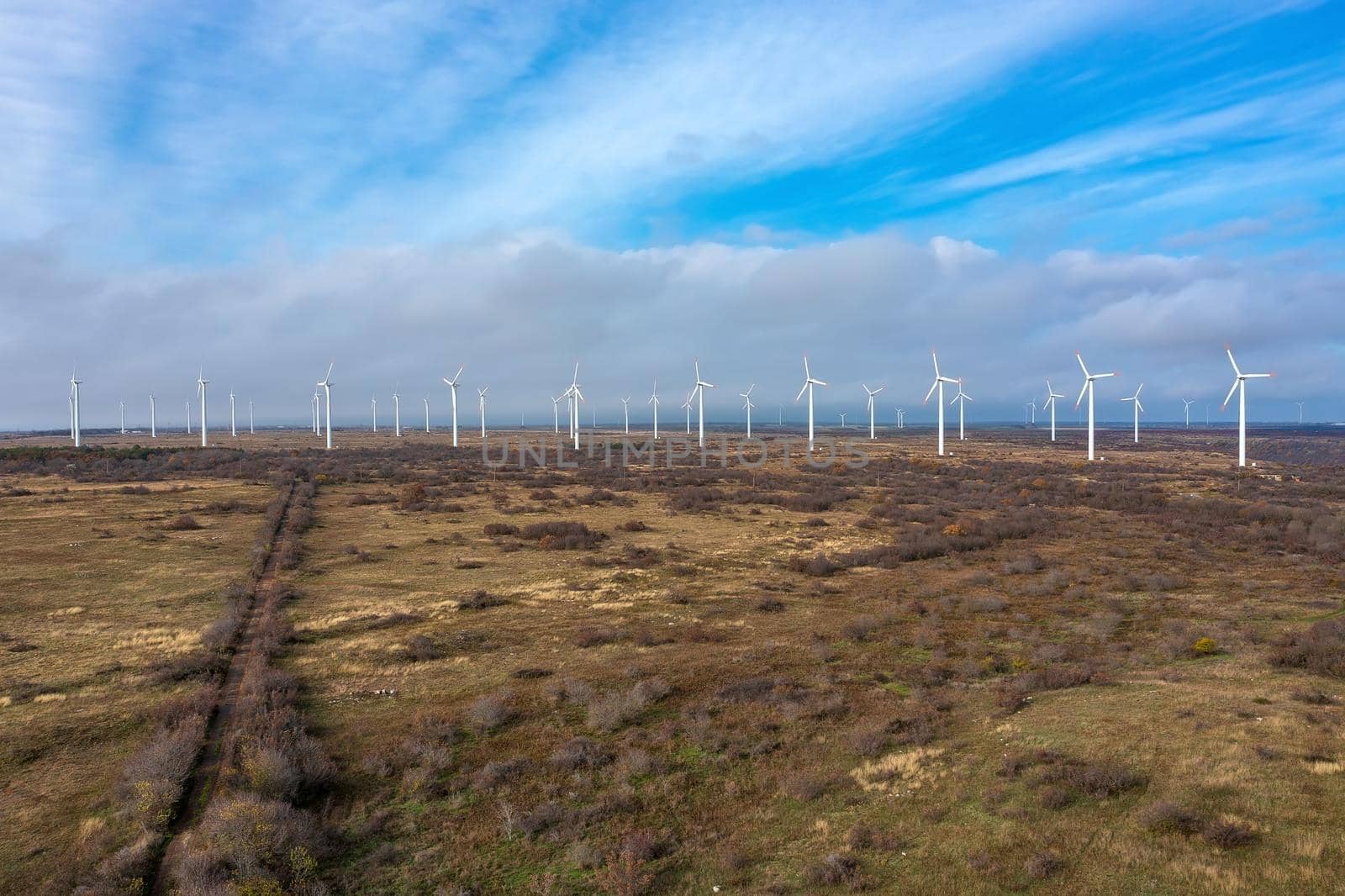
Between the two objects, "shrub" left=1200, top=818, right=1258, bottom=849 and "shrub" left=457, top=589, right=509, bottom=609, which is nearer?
"shrub" left=1200, top=818, right=1258, bottom=849

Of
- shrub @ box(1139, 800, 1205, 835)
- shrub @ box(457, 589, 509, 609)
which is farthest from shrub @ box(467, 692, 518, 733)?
shrub @ box(1139, 800, 1205, 835)

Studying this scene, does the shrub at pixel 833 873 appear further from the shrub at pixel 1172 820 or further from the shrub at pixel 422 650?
the shrub at pixel 422 650

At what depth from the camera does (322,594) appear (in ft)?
85.0

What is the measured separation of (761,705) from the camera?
15.8 meters

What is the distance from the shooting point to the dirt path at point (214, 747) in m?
10.2

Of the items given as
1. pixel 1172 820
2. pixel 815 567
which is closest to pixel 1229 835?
pixel 1172 820

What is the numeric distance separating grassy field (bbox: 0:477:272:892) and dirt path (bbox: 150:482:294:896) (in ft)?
3.77

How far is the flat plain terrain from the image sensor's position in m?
10.3

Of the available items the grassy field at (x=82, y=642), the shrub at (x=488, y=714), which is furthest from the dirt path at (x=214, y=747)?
the shrub at (x=488, y=714)

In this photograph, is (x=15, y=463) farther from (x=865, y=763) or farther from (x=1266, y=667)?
(x=1266, y=667)

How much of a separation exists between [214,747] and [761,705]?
11.1 m

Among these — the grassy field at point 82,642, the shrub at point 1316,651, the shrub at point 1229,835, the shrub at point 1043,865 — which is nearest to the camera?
the shrub at point 1043,865

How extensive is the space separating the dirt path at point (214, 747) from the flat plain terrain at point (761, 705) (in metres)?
0.71

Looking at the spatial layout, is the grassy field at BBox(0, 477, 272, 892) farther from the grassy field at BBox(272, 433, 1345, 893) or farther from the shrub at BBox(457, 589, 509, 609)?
the shrub at BBox(457, 589, 509, 609)
